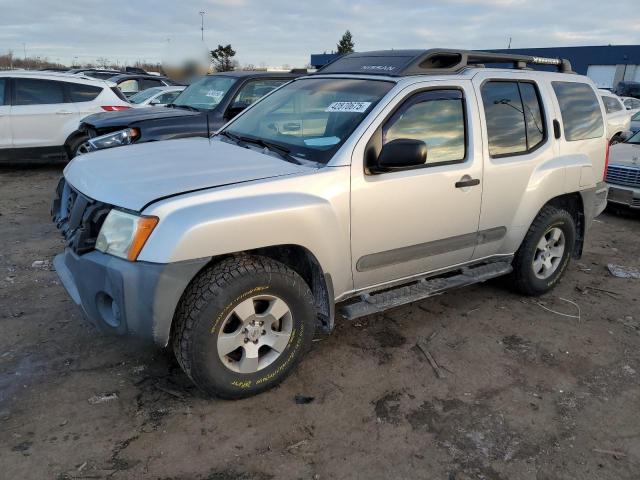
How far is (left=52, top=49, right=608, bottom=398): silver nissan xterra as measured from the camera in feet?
9.14

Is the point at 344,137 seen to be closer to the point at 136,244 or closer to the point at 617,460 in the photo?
the point at 136,244

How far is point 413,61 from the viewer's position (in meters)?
3.75

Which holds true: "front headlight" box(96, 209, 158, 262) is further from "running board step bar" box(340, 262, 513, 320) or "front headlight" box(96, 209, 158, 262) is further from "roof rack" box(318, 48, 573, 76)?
"roof rack" box(318, 48, 573, 76)

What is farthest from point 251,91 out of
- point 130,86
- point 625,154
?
point 130,86

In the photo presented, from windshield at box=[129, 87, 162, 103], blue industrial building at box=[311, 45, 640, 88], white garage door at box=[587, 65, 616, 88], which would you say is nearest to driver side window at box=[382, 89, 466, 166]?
windshield at box=[129, 87, 162, 103]

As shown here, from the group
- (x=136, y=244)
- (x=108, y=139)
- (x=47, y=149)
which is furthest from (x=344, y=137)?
(x=47, y=149)

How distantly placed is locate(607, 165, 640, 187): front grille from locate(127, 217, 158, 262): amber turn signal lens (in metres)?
7.42

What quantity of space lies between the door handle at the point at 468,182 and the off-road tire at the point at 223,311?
4.55 ft

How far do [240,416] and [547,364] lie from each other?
2.14 m

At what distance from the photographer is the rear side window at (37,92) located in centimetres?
921

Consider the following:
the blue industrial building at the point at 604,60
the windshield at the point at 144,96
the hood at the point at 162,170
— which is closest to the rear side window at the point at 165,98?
the windshield at the point at 144,96

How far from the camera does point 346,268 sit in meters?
3.39

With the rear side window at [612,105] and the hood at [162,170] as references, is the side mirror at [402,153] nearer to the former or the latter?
the hood at [162,170]

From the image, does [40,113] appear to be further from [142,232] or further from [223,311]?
[223,311]
